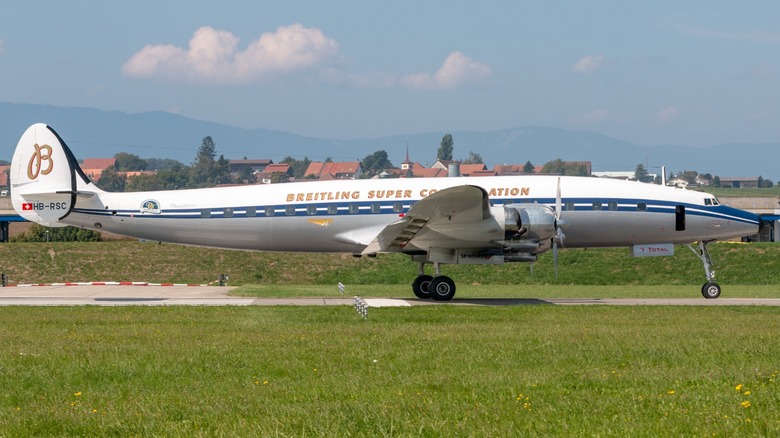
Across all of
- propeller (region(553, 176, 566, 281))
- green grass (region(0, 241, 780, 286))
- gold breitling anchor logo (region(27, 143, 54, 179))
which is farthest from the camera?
green grass (region(0, 241, 780, 286))

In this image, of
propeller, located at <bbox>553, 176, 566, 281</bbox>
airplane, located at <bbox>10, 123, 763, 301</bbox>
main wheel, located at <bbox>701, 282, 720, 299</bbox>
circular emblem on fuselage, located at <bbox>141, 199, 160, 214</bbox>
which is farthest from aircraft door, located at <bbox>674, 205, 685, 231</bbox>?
circular emblem on fuselage, located at <bbox>141, 199, 160, 214</bbox>

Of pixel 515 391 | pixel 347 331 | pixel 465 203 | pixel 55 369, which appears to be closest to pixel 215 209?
pixel 465 203

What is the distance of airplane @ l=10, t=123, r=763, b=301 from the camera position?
109ft

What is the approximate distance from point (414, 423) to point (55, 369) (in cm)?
786

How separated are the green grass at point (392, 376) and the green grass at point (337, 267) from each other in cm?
2905

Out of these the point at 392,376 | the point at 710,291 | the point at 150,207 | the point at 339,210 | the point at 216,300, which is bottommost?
the point at 392,376

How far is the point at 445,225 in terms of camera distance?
30297mm

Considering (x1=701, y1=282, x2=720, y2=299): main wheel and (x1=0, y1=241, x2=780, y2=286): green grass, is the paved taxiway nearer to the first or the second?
(x1=701, y1=282, x2=720, y2=299): main wheel

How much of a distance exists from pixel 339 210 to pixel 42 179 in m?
10.7

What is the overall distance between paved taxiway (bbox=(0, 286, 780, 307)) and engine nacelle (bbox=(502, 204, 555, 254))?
2.17 metres

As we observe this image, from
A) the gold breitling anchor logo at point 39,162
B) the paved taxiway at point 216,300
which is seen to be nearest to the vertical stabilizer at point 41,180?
the gold breitling anchor logo at point 39,162

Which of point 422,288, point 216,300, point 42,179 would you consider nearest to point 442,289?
point 422,288

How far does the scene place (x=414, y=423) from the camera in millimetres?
11766

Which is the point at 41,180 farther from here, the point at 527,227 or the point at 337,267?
the point at 337,267
